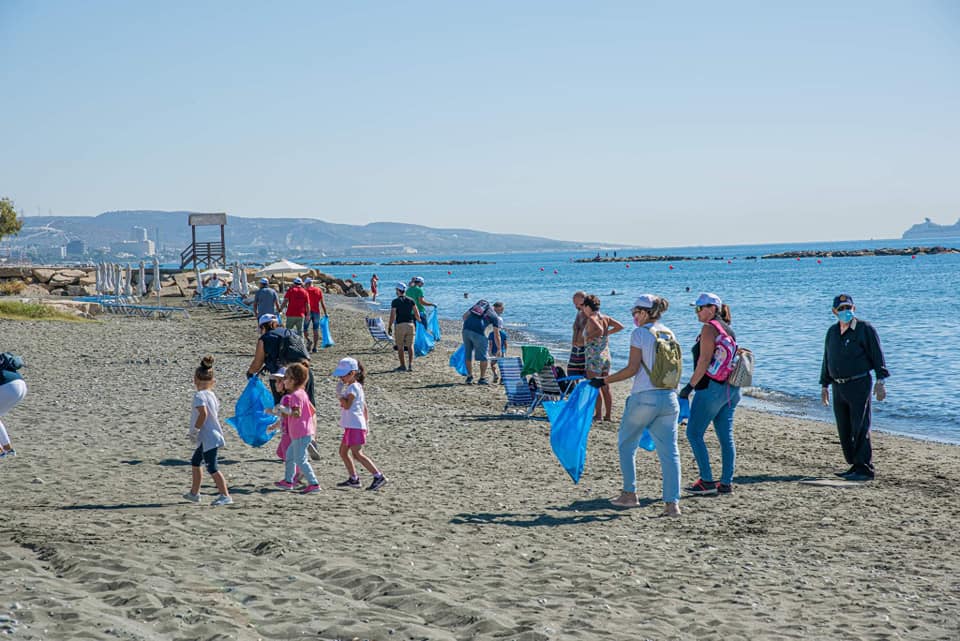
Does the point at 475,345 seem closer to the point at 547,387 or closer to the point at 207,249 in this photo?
the point at 547,387

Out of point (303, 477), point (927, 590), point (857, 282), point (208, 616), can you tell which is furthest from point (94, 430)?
point (857, 282)

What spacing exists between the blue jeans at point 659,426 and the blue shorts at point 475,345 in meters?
8.38

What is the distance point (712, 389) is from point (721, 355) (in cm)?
35

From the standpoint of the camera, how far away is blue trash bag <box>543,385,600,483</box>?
8.36 meters

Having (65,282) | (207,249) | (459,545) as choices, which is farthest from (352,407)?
(207,249)

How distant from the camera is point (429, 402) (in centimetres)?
1420

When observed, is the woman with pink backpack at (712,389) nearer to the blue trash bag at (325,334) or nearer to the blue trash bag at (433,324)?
the blue trash bag at (433,324)

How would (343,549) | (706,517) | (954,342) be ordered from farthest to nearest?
(954,342) < (706,517) < (343,549)

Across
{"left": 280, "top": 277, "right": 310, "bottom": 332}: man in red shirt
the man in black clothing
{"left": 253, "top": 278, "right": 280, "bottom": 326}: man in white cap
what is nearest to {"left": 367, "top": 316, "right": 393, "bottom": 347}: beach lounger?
{"left": 280, "top": 277, "right": 310, "bottom": 332}: man in red shirt

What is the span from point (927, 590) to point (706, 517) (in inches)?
79.6

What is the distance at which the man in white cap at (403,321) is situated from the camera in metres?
17.0

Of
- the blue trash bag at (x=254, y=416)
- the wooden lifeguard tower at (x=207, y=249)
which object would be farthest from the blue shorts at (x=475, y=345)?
the wooden lifeguard tower at (x=207, y=249)

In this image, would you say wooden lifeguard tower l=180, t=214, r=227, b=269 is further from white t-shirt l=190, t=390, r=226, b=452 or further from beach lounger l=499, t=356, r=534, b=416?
white t-shirt l=190, t=390, r=226, b=452

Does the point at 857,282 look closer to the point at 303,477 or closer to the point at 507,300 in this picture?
the point at 507,300
